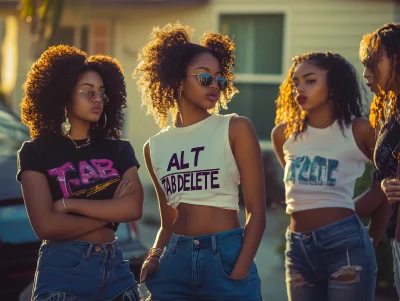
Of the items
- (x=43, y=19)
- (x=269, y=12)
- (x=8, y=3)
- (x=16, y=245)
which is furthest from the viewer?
(x=8, y=3)

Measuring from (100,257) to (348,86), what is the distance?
1865 mm

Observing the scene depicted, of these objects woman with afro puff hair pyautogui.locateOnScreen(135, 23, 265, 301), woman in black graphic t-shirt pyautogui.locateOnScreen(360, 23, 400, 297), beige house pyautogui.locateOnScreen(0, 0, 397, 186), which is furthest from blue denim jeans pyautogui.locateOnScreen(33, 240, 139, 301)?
beige house pyautogui.locateOnScreen(0, 0, 397, 186)

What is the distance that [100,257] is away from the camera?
4.10m

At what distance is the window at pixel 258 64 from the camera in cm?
1401

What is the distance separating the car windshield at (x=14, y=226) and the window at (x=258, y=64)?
8.68 m

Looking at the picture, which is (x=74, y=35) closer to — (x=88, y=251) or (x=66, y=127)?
(x=66, y=127)

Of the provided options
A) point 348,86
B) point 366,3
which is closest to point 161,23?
point 366,3

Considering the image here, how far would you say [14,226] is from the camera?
5551mm

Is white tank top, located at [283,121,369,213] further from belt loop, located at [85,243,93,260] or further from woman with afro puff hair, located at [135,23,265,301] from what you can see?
belt loop, located at [85,243,93,260]

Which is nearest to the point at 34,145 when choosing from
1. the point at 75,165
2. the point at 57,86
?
the point at 75,165

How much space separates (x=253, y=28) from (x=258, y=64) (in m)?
0.58

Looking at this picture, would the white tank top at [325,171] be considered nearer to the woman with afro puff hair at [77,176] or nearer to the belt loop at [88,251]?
the woman with afro puff hair at [77,176]

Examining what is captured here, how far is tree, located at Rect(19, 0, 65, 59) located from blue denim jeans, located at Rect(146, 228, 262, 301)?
5.83 m

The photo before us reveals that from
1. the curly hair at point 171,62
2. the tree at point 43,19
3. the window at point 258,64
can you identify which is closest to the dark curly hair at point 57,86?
the curly hair at point 171,62
